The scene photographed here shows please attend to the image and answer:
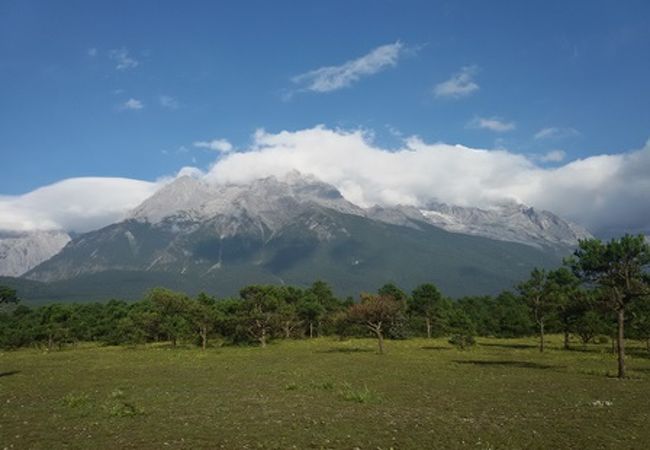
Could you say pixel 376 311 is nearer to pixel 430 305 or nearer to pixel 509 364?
pixel 509 364

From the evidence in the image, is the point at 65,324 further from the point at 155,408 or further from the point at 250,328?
the point at 155,408

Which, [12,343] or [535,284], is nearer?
[535,284]

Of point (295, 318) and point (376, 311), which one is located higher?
point (376, 311)

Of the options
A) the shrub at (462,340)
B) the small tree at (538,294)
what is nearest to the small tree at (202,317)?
the shrub at (462,340)

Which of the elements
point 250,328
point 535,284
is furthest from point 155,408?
point 250,328

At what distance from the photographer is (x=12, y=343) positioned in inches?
4656

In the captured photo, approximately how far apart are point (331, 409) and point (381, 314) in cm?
5027

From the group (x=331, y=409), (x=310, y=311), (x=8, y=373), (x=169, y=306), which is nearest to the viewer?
(x=331, y=409)

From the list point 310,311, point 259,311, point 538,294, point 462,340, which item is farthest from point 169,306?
point 538,294

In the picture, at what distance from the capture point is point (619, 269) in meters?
48.0

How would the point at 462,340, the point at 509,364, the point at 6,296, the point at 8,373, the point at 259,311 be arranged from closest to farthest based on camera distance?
the point at 6,296
the point at 8,373
the point at 509,364
the point at 462,340
the point at 259,311

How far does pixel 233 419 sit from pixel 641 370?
1713 inches

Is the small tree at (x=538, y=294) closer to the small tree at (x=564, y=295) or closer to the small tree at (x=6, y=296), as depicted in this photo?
the small tree at (x=564, y=295)

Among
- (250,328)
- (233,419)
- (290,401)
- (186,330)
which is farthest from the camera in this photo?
(186,330)
